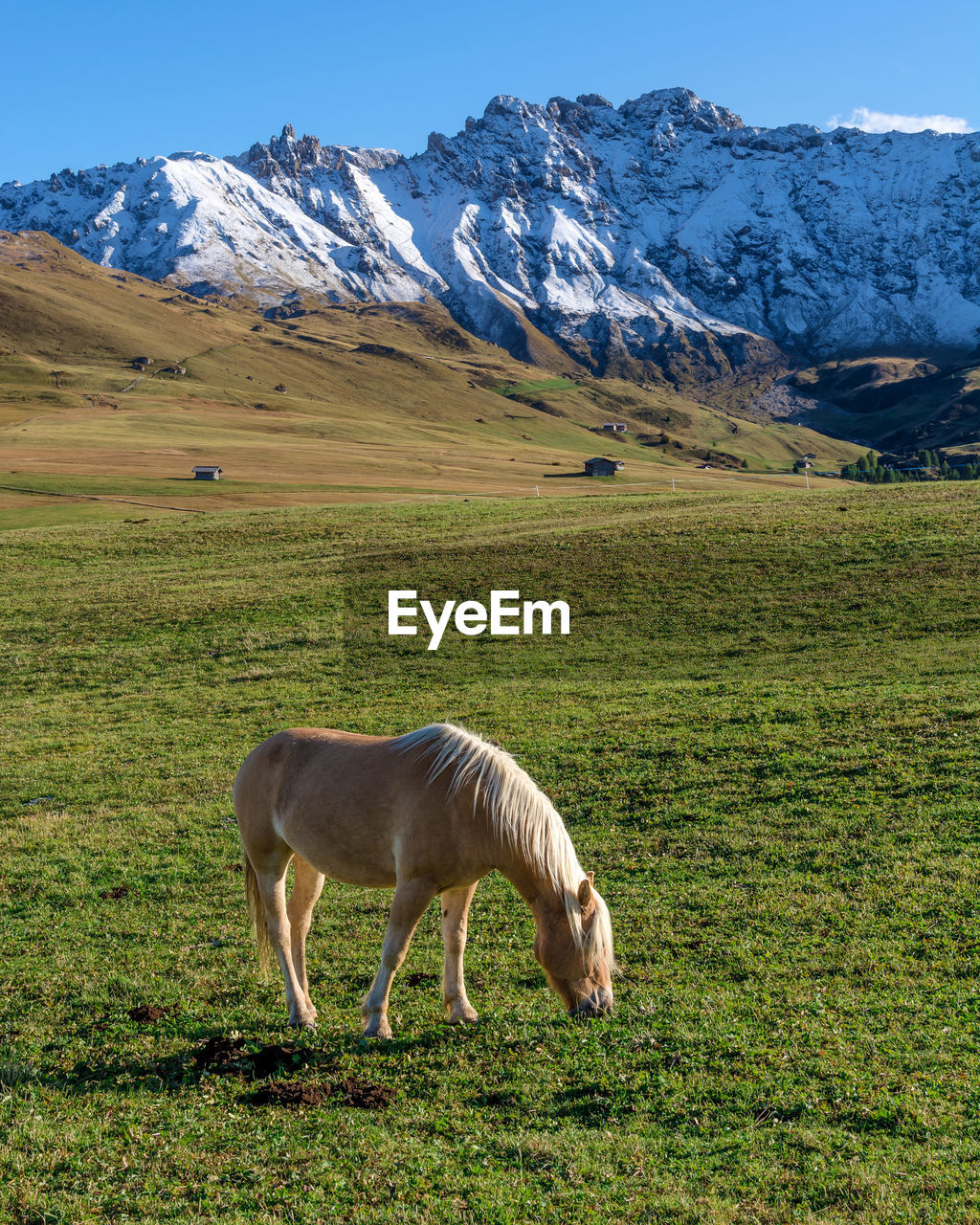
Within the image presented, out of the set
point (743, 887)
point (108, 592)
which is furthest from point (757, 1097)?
point (108, 592)

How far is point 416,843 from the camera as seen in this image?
9.48 meters

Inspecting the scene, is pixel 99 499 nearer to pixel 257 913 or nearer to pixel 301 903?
pixel 257 913

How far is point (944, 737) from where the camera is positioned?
1930cm

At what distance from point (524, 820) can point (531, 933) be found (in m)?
4.35

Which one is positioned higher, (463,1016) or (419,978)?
(463,1016)

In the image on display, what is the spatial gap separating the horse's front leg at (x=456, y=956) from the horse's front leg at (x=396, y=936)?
589mm

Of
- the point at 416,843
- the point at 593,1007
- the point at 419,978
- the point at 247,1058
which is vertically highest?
the point at 416,843

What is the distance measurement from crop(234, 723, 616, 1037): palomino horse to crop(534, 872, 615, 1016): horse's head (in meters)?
0.01

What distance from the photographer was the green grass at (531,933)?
731 cm

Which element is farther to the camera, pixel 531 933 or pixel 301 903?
pixel 531 933

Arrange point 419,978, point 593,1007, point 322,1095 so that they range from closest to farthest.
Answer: point 322,1095 → point 593,1007 → point 419,978

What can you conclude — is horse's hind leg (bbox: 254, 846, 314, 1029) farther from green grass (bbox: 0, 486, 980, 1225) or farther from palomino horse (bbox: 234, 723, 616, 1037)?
green grass (bbox: 0, 486, 980, 1225)

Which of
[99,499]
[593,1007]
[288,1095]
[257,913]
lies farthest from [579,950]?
[99,499]

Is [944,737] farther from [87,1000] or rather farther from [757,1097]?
[87,1000]
